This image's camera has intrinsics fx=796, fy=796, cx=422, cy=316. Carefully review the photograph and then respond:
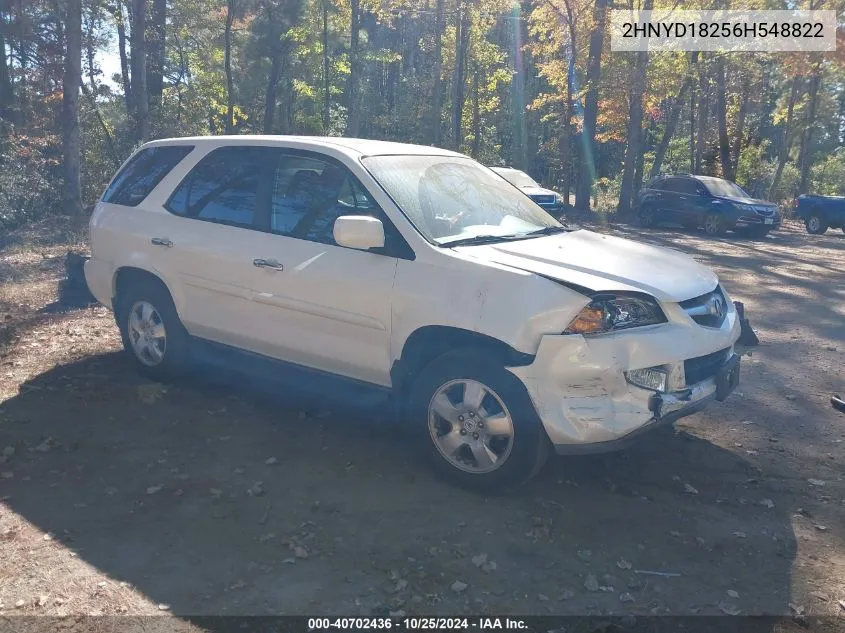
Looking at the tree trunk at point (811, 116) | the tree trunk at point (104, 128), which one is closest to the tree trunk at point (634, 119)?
the tree trunk at point (811, 116)

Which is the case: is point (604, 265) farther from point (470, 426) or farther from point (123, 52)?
point (123, 52)

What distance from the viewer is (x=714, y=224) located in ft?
70.5

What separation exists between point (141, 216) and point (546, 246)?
3.30 metres

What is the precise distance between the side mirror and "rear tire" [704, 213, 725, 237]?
1865 cm

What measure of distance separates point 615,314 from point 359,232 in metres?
1.52

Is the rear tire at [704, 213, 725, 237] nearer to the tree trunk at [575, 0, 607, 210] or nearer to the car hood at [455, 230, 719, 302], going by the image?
the tree trunk at [575, 0, 607, 210]

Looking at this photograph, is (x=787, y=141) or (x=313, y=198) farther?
(x=787, y=141)

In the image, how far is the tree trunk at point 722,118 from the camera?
28970mm

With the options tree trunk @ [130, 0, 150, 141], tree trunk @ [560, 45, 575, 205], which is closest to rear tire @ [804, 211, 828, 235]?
tree trunk @ [560, 45, 575, 205]

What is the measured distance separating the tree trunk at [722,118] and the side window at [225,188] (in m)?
26.5

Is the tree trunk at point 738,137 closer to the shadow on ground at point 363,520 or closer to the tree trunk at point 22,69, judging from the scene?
the tree trunk at point 22,69

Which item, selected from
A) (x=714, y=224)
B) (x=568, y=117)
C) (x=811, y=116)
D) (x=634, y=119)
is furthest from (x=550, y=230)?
(x=811, y=116)

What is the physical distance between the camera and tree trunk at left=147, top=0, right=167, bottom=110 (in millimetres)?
28000

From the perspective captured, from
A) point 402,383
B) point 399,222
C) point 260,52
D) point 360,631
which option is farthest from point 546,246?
point 260,52
